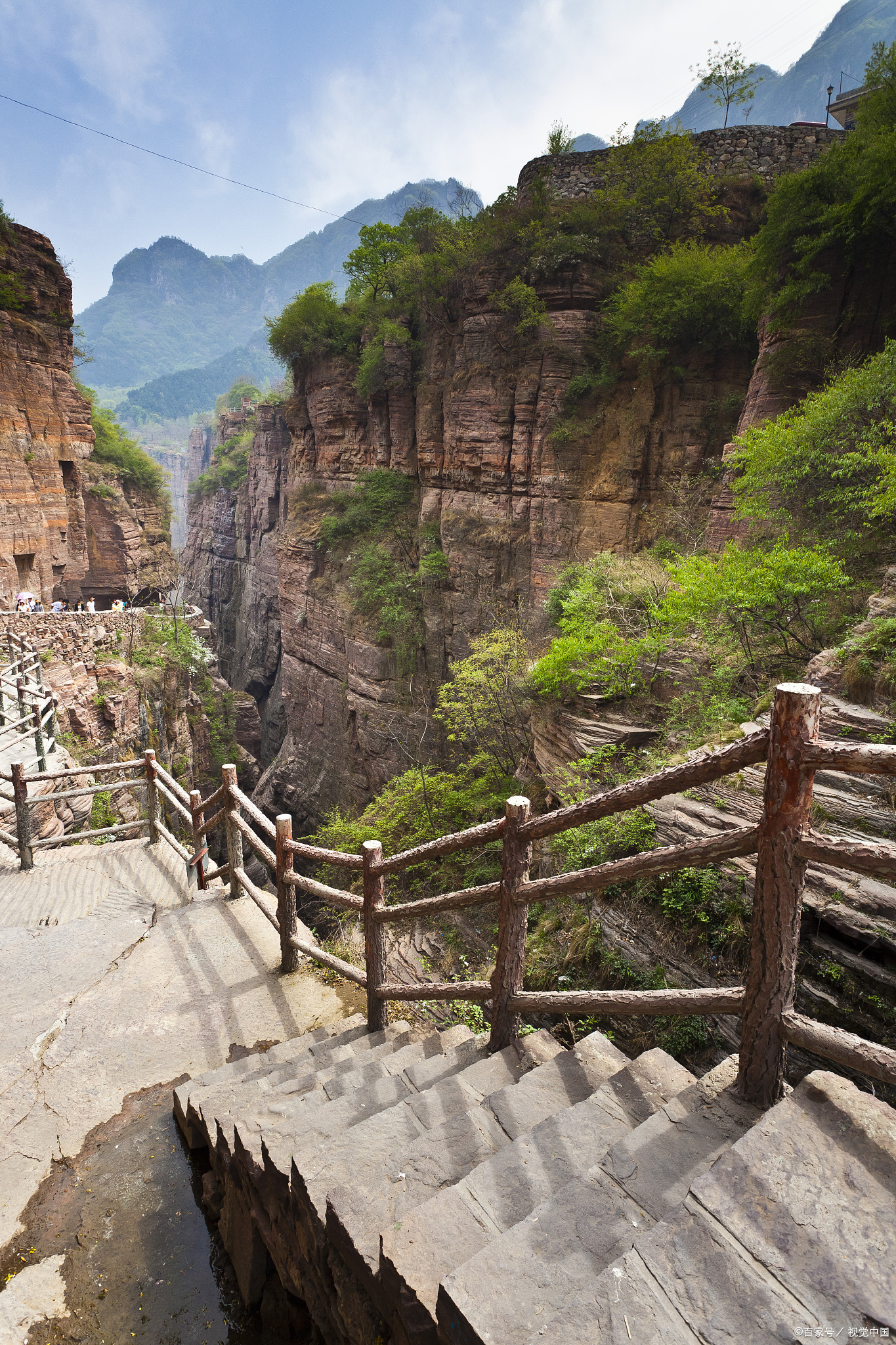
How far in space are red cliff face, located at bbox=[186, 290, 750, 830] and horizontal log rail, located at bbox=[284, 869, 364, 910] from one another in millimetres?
12352

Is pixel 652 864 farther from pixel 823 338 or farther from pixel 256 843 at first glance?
pixel 823 338

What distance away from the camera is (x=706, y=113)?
98812 mm

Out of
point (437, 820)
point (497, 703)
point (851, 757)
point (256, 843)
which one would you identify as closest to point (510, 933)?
point (851, 757)

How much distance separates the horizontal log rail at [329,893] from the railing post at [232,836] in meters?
1.02

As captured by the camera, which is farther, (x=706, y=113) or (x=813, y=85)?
(x=706, y=113)

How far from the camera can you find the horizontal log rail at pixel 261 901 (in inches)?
188

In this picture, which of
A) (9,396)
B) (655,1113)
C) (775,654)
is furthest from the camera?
(9,396)

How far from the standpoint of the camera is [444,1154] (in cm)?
219

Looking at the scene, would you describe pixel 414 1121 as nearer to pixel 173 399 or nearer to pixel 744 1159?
pixel 744 1159

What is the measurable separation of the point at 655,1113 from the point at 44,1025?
3847mm

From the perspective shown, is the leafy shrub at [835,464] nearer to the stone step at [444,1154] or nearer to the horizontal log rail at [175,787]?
the stone step at [444,1154]

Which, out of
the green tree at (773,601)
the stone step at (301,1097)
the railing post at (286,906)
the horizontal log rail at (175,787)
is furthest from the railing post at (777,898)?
the horizontal log rail at (175,787)

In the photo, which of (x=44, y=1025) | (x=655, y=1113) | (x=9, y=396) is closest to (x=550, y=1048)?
(x=655, y=1113)

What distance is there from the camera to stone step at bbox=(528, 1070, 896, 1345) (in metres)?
1.24
